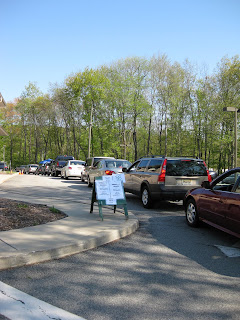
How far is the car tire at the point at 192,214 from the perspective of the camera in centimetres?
750

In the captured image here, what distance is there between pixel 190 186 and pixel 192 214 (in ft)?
8.37

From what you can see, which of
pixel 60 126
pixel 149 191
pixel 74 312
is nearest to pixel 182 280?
pixel 74 312

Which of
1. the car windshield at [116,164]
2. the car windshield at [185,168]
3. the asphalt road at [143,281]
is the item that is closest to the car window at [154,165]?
the car windshield at [185,168]

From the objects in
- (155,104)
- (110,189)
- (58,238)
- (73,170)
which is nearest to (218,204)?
(110,189)

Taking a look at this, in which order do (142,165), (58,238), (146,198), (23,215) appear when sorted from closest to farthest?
(58,238) → (23,215) → (146,198) → (142,165)

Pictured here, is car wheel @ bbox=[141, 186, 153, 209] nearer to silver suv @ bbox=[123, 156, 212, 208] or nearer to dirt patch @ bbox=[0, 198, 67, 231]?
silver suv @ bbox=[123, 156, 212, 208]

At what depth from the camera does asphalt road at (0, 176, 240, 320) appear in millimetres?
3379

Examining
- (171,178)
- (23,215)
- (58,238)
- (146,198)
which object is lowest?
(58,238)

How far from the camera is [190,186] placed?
1016 centimetres

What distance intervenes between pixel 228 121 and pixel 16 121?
46.9 metres

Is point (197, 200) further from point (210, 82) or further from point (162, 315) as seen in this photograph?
point (210, 82)

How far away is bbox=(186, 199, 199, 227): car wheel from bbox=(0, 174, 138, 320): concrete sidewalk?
4.30 ft

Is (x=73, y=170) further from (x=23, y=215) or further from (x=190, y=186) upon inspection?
(x=23, y=215)

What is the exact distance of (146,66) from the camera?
4919 centimetres
